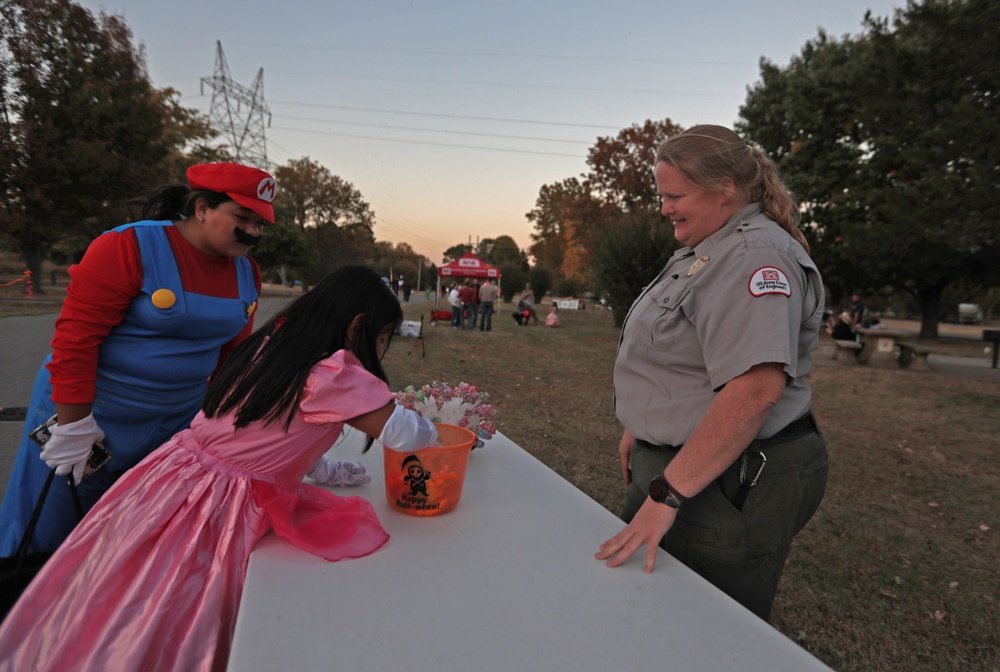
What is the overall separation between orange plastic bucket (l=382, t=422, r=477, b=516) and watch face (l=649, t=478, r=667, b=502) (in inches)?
21.4

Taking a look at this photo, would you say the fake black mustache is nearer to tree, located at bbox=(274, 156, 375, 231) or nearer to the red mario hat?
the red mario hat

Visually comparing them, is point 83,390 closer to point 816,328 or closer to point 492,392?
point 816,328

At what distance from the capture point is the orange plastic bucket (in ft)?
5.40

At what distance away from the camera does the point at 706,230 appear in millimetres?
1490

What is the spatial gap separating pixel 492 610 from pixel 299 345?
2.70 feet

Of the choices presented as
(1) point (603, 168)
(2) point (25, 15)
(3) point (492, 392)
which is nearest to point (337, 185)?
(1) point (603, 168)

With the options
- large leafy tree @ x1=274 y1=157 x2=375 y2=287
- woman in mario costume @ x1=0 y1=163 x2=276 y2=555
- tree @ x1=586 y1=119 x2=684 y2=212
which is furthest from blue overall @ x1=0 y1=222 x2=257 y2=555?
large leafy tree @ x1=274 y1=157 x2=375 y2=287

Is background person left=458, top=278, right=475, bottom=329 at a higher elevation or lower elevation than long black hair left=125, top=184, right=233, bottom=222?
lower

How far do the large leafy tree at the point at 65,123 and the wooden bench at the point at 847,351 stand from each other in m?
18.4

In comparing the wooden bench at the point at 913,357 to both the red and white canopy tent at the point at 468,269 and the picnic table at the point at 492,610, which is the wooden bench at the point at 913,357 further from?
the red and white canopy tent at the point at 468,269

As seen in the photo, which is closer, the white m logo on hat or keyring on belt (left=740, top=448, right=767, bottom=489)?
keyring on belt (left=740, top=448, right=767, bottom=489)

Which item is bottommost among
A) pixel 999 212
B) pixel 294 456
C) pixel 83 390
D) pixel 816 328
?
pixel 294 456

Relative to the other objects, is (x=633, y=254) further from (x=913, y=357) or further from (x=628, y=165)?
(x=628, y=165)

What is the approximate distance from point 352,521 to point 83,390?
2.88 ft
